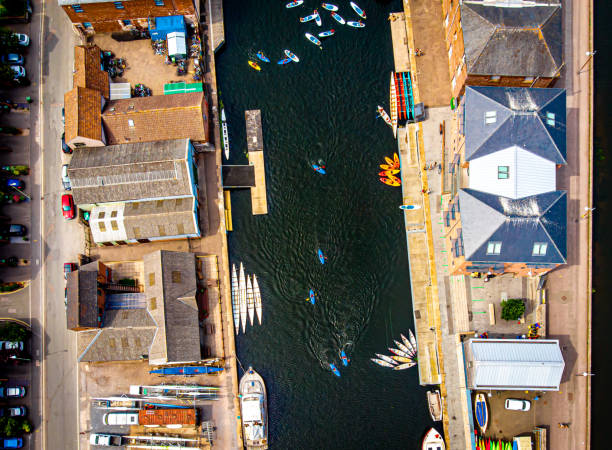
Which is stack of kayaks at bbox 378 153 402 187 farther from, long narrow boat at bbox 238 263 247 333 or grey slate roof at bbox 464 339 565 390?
grey slate roof at bbox 464 339 565 390

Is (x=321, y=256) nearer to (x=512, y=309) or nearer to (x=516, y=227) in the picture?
(x=516, y=227)

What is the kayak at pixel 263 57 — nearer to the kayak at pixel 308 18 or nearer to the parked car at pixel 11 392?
the kayak at pixel 308 18

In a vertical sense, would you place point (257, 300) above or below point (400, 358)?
above

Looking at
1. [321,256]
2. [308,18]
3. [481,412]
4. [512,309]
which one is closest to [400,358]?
[481,412]

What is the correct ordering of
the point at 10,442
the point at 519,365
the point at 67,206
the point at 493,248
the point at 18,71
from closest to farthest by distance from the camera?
1. the point at 493,248
2. the point at 519,365
3. the point at 10,442
4. the point at 67,206
5. the point at 18,71

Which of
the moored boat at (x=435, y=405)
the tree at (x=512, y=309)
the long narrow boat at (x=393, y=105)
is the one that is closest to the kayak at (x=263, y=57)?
the long narrow boat at (x=393, y=105)

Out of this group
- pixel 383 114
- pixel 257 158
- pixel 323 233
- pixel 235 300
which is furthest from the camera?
pixel 383 114

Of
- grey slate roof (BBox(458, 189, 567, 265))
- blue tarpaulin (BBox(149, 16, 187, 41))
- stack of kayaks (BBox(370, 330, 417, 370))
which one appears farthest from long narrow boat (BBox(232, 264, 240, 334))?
blue tarpaulin (BBox(149, 16, 187, 41))
